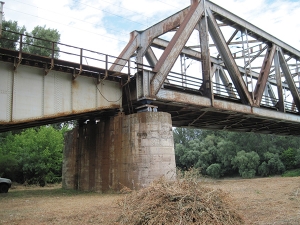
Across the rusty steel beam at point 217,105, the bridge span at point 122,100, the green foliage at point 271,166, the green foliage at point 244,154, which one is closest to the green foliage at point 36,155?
the bridge span at point 122,100

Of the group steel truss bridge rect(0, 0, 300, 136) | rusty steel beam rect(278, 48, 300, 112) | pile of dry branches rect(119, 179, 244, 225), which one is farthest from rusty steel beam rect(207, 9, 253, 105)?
pile of dry branches rect(119, 179, 244, 225)

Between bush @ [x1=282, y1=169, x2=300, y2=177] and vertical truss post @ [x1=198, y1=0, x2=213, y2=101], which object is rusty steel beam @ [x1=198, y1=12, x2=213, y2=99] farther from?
bush @ [x1=282, y1=169, x2=300, y2=177]

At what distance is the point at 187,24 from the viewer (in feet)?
64.6

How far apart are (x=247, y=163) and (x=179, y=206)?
5606 cm

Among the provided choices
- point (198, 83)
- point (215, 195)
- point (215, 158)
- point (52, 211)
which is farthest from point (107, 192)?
point (215, 158)

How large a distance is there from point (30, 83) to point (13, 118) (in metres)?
1.98

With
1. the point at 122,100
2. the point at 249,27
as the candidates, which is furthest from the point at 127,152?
the point at 249,27

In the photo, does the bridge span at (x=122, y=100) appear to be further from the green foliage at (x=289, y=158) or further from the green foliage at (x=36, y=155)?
the green foliage at (x=289, y=158)

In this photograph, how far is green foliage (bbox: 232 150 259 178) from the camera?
58.4m

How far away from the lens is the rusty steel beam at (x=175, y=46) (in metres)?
18.2

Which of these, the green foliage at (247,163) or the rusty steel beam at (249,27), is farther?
the green foliage at (247,163)

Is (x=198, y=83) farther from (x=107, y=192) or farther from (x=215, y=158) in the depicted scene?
(x=215, y=158)

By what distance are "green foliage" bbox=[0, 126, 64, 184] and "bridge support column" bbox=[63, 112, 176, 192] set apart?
14300 mm

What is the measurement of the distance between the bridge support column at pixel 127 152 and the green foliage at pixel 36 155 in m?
14.3
